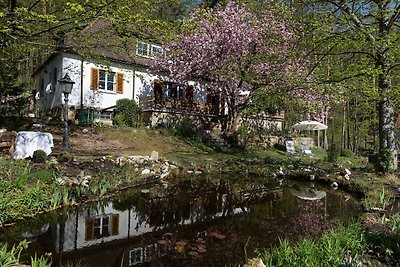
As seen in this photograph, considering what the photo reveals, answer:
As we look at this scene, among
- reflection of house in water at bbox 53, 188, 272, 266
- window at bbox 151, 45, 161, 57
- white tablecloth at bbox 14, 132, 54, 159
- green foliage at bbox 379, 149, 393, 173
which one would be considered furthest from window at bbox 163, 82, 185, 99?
reflection of house in water at bbox 53, 188, 272, 266

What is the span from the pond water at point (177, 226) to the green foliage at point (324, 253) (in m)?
0.87

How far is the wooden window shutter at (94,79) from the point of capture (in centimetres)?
2045

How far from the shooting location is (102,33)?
29.6 ft

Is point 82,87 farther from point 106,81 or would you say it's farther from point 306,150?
point 306,150

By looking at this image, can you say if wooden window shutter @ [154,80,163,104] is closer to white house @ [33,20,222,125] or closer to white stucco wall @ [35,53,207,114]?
white house @ [33,20,222,125]

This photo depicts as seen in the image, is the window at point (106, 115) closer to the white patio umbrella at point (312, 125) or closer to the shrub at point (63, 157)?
the shrub at point (63, 157)

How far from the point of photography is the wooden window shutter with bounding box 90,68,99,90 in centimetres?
2045

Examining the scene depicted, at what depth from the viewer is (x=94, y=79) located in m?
20.6

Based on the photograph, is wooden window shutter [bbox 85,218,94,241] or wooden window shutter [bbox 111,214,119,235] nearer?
wooden window shutter [bbox 85,218,94,241]

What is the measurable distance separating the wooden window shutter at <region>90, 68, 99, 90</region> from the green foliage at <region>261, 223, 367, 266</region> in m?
18.4

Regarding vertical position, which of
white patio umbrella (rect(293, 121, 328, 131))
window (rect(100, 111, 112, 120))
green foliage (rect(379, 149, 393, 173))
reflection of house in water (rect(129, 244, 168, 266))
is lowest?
reflection of house in water (rect(129, 244, 168, 266))

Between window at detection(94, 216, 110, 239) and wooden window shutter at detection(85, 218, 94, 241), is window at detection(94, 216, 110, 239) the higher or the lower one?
the lower one

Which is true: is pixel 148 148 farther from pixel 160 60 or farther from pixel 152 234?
pixel 152 234

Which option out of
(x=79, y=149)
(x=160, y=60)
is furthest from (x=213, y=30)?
(x=79, y=149)
